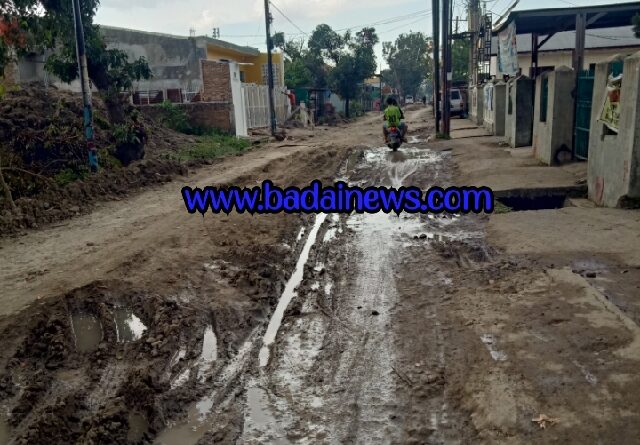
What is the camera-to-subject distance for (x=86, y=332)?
16.5ft

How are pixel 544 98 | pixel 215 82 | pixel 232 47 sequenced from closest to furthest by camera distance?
pixel 544 98, pixel 215 82, pixel 232 47

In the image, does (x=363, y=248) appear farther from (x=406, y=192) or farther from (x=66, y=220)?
(x=66, y=220)

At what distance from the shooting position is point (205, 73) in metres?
28.0

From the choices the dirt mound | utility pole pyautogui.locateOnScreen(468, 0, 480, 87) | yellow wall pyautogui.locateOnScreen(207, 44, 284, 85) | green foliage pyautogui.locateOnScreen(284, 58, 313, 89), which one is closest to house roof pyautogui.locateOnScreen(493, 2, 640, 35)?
the dirt mound

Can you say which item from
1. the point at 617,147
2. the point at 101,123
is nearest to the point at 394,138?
the point at 101,123

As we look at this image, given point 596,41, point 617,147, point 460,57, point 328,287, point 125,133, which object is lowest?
point 328,287

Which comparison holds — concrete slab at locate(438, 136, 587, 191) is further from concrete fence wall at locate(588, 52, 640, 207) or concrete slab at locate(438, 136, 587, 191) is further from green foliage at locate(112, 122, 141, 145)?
green foliage at locate(112, 122, 141, 145)

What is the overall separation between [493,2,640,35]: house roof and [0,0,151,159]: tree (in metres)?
11.2

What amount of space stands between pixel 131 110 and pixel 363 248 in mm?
10056

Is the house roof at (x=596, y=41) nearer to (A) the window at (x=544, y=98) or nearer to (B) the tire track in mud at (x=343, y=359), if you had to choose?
(A) the window at (x=544, y=98)

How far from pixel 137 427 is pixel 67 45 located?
1206 cm

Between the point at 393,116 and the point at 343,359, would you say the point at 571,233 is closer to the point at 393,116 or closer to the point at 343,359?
the point at 343,359

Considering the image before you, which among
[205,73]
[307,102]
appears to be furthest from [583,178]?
[307,102]

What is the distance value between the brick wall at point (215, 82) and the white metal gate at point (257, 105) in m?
0.95
